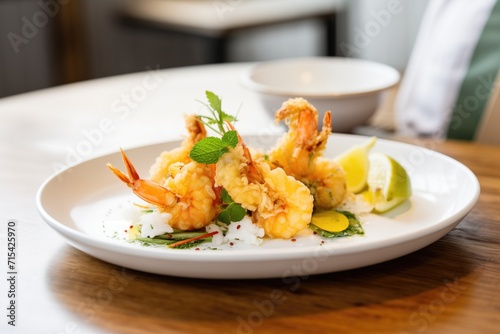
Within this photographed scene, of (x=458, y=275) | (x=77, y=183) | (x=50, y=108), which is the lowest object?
(x=50, y=108)

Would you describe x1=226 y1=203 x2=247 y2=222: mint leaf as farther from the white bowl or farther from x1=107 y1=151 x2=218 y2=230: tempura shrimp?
the white bowl

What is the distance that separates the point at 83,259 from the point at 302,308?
1.19 feet

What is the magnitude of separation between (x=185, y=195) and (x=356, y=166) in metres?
0.43

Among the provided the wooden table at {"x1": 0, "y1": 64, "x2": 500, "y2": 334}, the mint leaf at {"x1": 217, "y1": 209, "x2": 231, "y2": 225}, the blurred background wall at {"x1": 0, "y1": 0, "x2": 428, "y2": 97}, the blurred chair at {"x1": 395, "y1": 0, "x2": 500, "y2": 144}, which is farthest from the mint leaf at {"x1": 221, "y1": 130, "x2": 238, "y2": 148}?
the blurred background wall at {"x1": 0, "y1": 0, "x2": 428, "y2": 97}

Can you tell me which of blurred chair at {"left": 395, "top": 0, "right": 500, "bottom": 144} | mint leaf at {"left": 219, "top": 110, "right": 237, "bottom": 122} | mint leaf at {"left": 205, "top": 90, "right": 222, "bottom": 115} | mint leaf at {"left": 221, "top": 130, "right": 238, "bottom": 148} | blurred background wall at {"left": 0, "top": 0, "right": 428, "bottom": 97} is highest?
mint leaf at {"left": 205, "top": 90, "right": 222, "bottom": 115}

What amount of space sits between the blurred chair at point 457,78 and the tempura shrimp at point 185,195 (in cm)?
128

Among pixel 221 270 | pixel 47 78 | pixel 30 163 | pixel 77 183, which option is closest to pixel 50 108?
pixel 30 163

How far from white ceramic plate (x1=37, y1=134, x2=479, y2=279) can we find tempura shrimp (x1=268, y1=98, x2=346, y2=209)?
8 centimetres

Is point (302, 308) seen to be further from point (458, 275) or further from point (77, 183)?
point (77, 183)

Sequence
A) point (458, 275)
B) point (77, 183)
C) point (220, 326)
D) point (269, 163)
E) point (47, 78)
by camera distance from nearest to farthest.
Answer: point (220, 326), point (458, 275), point (269, 163), point (77, 183), point (47, 78)

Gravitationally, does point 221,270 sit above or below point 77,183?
above

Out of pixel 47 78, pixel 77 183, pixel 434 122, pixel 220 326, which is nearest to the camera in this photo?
pixel 220 326

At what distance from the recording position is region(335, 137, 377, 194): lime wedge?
1.34 metres

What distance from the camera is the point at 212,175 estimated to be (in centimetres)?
110
